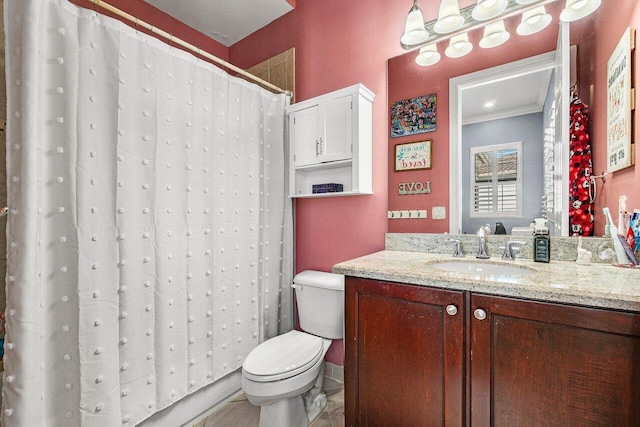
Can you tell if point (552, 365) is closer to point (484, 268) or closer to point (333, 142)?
point (484, 268)

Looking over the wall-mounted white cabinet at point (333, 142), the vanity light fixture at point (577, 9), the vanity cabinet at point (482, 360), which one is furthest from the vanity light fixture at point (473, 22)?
the vanity cabinet at point (482, 360)

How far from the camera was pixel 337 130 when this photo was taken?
1.84 meters

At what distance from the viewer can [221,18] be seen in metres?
2.31

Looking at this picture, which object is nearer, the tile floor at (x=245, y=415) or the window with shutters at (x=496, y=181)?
the window with shutters at (x=496, y=181)

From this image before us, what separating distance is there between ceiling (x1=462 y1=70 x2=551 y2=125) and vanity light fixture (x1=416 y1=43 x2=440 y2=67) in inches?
11.2

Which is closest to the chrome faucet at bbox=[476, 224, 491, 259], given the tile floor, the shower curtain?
the tile floor

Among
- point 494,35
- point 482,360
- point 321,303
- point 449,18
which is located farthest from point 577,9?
point 321,303

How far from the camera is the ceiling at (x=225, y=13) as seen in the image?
215 cm

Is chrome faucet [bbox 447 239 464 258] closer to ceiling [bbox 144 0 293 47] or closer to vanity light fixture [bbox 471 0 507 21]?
vanity light fixture [bbox 471 0 507 21]

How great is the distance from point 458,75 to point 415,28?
0.34m

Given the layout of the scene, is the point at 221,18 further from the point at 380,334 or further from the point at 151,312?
the point at 380,334

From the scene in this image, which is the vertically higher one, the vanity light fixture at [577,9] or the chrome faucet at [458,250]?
the vanity light fixture at [577,9]

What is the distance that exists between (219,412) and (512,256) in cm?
181

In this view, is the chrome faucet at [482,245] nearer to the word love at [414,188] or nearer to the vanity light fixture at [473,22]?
the word love at [414,188]
